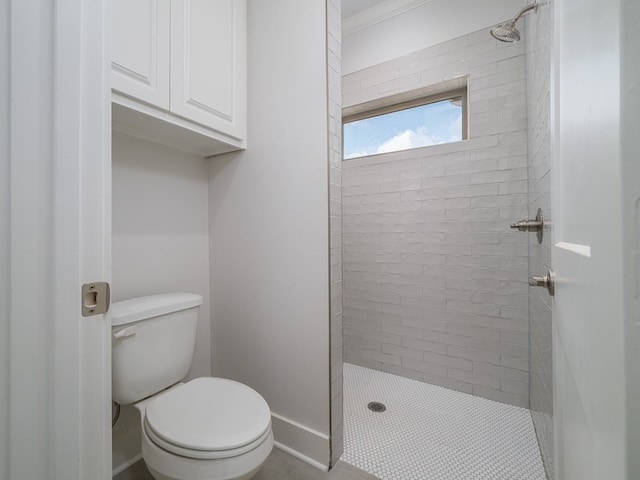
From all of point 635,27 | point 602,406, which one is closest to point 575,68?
point 635,27

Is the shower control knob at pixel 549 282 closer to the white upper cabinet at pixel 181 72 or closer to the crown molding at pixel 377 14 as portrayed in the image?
the white upper cabinet at pixel 181 72

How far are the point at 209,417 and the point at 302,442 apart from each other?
1.91 feet

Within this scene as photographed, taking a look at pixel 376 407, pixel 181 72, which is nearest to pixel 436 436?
pixel 376 407

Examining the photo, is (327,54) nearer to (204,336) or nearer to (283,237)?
(283,237)

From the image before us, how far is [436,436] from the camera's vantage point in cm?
142

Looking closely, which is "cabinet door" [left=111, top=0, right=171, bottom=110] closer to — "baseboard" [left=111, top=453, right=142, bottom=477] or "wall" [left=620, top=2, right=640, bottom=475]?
"wall" [left=620, top=2, right=640, bottom=475]

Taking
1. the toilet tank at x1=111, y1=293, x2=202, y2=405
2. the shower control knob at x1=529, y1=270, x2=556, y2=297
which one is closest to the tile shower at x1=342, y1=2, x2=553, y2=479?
the shower control knob at x1=529, y1=270, x2=556, y2=297

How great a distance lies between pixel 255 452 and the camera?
875mm

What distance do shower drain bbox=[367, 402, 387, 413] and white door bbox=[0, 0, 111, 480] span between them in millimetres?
1434

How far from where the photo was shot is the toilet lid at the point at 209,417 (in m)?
0.85

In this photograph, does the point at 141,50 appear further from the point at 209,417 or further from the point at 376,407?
the point at 376,407

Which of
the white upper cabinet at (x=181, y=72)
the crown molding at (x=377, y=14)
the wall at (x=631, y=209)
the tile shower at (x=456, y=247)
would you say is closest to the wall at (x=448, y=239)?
the tile shower at (x=456, y=247)

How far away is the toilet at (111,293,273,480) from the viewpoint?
83 cm

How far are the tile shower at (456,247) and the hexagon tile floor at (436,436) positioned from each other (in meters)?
0.02
